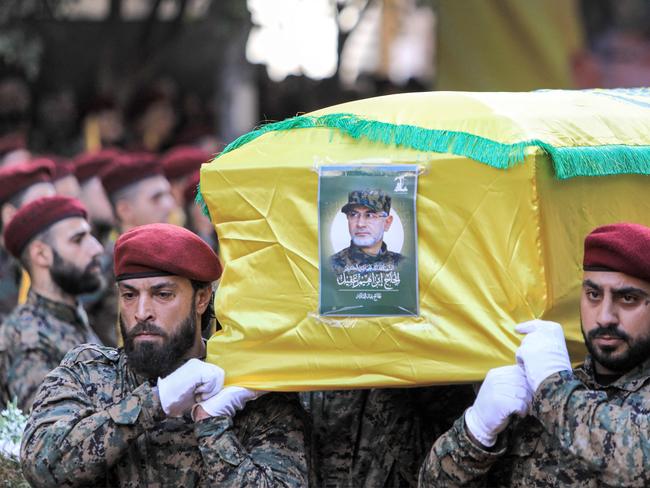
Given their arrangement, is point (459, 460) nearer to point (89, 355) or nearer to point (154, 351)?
point (154, 351)

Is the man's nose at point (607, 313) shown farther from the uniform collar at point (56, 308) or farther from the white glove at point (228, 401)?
the uniform collar at point (56, 308)

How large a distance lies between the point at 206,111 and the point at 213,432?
1109 centimetres

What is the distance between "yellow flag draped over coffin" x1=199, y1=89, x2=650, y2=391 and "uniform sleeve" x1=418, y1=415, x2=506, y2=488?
212 millimetres

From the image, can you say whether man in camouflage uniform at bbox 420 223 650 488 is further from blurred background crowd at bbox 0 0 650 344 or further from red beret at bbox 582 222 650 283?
blurred background crowd at bbox 0 0 650 344

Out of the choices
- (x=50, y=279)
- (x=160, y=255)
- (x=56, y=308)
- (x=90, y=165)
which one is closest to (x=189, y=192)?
(x=90, y=165)

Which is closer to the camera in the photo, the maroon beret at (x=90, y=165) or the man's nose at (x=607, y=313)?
the man's nose at (x=607, y=313)

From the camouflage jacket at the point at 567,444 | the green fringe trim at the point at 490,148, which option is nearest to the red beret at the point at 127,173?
the green fringe trim at the point at 490,148

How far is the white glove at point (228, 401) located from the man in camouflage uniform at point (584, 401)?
0.68 meters

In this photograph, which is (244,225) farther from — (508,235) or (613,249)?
(613,249)

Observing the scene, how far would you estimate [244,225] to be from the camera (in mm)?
5000

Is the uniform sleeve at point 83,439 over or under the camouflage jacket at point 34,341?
under

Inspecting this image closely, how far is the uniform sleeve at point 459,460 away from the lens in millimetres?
4617

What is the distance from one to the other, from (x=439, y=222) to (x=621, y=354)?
0.76 meters

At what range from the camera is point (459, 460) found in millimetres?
4641
